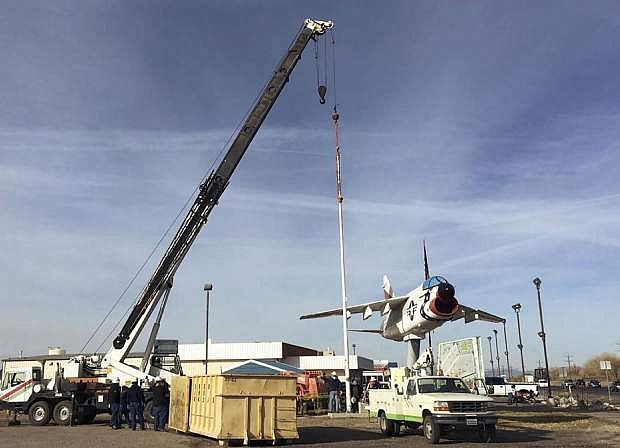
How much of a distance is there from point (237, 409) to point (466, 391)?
6536 mm

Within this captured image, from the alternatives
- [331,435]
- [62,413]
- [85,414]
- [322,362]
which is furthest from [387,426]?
[322,362]

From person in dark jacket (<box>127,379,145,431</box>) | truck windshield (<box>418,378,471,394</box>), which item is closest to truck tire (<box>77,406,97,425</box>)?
person in dark jacket (<box>127,379,145,431</box>)

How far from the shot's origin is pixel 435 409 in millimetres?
15195

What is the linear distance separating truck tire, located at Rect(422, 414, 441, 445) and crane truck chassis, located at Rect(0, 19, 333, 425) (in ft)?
37.7

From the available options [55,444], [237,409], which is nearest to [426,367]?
[237,409]

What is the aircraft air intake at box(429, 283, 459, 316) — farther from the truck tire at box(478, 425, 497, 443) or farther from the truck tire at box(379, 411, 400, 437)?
the truck tire at box(478, 425, 497, 443)

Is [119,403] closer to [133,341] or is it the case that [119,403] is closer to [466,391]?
[133,341]

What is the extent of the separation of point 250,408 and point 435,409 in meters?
4.80

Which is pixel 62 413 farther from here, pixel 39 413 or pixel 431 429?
pixel 431 429

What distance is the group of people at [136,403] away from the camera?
18.9 m

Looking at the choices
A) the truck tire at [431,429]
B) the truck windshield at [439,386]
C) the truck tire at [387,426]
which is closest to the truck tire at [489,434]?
the truck windshield at [439,386]

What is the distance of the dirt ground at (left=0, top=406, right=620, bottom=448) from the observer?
15.1m

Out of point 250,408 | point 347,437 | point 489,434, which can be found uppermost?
point 250,408

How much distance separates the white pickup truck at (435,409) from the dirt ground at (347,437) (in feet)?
1.42
